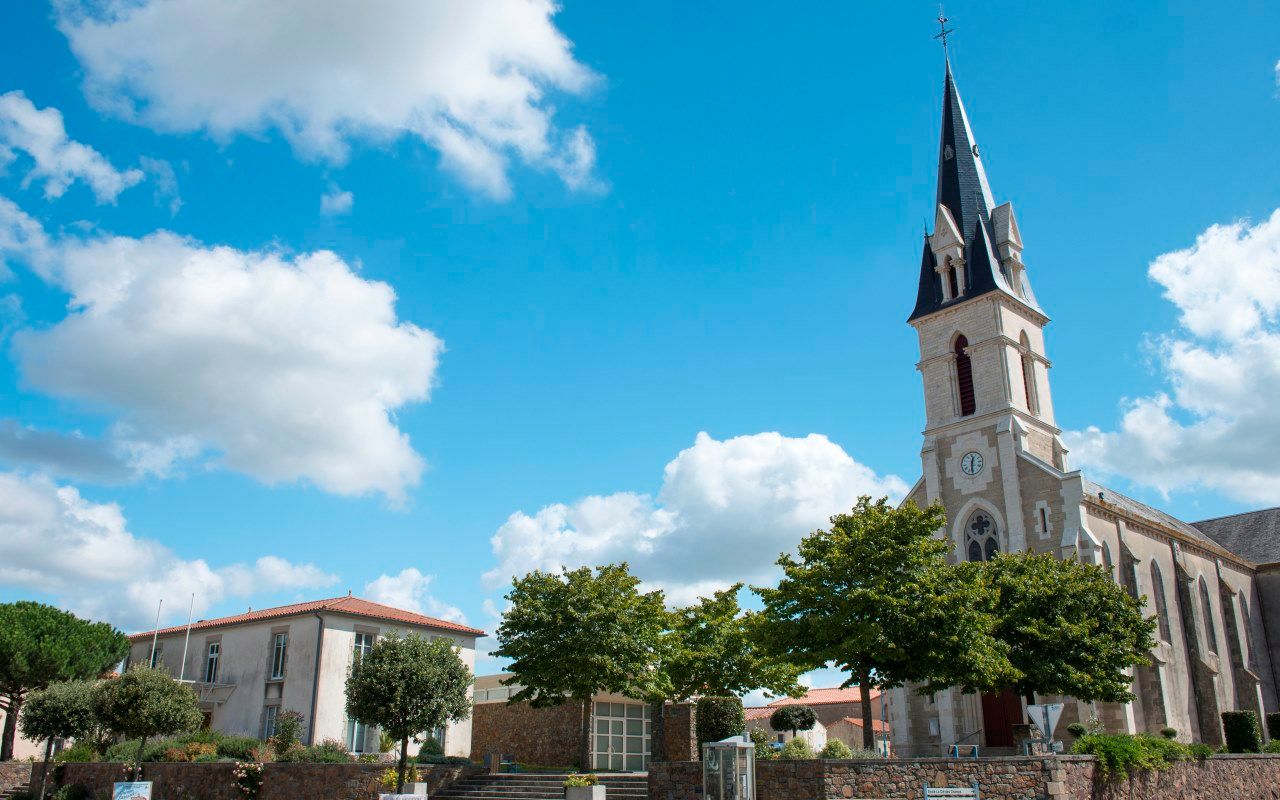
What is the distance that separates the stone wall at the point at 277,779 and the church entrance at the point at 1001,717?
18.3 metres

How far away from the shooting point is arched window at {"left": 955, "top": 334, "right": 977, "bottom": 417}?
130 feet

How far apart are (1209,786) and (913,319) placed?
71.6 ft

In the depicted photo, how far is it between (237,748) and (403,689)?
33.0 feet

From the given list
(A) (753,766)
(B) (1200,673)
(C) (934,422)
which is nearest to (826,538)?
(A) (753,766)

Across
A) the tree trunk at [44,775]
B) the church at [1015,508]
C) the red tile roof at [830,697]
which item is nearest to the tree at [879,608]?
the church at [1015,508]

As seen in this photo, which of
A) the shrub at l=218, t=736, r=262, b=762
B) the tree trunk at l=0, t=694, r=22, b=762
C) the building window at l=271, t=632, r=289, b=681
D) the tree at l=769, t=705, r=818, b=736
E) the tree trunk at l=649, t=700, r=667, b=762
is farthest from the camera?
the tree at l=769, t=705, r=818, b=736

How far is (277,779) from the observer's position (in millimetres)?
27578

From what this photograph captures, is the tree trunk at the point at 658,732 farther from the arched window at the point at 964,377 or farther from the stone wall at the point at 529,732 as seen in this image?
the arched window at the point at 964,377

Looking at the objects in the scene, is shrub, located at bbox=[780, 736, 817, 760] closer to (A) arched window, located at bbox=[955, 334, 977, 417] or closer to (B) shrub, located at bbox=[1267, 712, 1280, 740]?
(A) arched window, located at bbox=[955, 334, 977, 417]

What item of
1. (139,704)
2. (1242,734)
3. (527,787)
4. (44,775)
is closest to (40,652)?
(44,775)

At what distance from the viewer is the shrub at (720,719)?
30.0 m

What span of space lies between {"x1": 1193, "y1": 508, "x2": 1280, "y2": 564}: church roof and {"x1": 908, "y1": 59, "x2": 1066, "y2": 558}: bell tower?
17.5m

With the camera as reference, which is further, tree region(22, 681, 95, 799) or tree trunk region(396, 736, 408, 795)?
tree region(22, 681, 95, 799)

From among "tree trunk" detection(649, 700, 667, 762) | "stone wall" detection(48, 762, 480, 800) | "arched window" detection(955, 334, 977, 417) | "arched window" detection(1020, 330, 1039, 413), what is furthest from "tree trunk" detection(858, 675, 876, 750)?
"arched window" detection(1020, 330, 1039, 413)
